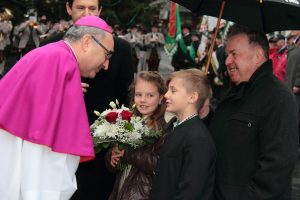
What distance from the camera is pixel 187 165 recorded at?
3762mm

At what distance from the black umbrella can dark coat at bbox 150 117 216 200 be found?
2.84 feet

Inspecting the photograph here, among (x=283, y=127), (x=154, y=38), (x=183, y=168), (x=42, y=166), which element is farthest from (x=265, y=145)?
(x=154, y=38)

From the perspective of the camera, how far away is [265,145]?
3604 millimetres

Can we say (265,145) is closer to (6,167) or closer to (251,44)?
(251,44)

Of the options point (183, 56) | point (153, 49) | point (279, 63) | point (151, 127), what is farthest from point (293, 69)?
point (153, 49)

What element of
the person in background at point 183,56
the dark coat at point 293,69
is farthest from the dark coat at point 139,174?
the person in background at point 183,56

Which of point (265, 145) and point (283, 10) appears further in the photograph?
point (283, 10)

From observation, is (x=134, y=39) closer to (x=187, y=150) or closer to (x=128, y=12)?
(x=128, y=12)

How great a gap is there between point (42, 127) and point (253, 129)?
4.16 ft

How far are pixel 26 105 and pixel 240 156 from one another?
133 cm

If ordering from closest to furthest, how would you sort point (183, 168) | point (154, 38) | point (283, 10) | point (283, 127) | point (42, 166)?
point (42, 166) < point (283, 127) < point (183, 168) < point (283, 10) < point (154, 38)

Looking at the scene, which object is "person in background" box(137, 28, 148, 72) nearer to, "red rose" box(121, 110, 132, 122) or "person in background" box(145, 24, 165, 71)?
"person in background" box(145, 24, 165, 71)

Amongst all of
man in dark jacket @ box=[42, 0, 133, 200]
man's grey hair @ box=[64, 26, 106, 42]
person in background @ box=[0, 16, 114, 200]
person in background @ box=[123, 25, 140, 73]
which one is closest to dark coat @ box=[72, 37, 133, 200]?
man in dark jacket @ box=[42, 0, 133, 200]

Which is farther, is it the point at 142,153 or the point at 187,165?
the point at 142,153
